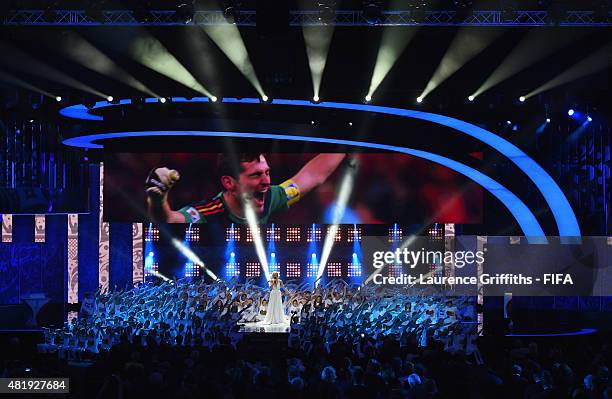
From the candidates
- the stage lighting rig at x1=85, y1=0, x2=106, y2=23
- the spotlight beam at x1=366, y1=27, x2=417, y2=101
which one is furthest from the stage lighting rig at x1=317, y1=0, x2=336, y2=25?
the stage lighting rig at x1=85, y1=0, x2=106, y2=23

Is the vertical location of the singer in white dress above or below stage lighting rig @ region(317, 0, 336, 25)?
below

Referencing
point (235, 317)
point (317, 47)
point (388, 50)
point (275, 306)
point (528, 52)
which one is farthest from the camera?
point (275, 306)

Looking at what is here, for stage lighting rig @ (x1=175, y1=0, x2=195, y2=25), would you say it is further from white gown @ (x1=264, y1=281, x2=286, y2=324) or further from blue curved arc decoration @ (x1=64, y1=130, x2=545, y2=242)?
white gown @ (x1=264, y1=281, x2=286, y2=324)

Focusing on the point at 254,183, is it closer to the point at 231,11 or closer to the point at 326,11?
the point at 231,11

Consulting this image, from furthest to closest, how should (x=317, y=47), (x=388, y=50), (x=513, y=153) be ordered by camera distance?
(x=513, y=153) → (x=388, y=50) → (x=317, y=47)

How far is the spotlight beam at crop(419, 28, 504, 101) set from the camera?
15.9m

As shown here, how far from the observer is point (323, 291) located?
2188 cm

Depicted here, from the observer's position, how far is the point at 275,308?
2156 centimetres

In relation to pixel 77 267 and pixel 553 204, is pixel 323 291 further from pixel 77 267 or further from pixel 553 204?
pixel 77 267

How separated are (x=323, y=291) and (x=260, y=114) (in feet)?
15.3

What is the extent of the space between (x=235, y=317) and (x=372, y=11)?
8.37 meters

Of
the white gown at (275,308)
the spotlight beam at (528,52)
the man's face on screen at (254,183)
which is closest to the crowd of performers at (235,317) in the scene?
the white gown at (275,308)

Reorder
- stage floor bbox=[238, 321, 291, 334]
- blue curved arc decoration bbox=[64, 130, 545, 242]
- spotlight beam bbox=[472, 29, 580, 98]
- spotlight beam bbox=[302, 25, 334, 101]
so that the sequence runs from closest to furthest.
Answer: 1. spotlight beam bbox=[302, 25, 334, 101]
2. spotlight beam bbox=[472, 29, 580, 98]
3. stage floor bbox=[238, 321, 291, 334]
4. blue curved arc decoration bbox=[64, 130, 545, 242]

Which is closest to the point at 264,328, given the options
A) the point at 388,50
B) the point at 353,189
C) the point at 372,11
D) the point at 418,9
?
the point at 353,189
